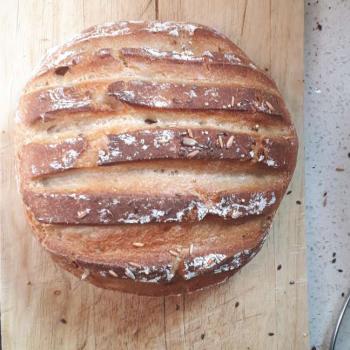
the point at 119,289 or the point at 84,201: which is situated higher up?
the point at 84,201

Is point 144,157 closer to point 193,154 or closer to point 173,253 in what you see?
point 193,154

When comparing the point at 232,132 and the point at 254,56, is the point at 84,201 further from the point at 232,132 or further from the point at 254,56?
the point at 254,56

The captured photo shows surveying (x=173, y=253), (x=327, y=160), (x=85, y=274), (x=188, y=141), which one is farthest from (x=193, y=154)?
(x=327, y=160)

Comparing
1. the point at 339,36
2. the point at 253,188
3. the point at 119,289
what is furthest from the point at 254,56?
the point at 119,289

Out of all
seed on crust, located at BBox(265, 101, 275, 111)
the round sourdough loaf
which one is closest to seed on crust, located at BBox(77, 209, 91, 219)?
the round sourdough loaf

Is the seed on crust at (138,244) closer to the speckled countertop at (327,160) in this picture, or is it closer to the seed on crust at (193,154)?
the seed on crust at (193,154)

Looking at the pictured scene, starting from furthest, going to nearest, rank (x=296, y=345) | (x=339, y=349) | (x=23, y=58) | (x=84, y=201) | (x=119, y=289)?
(x=339, y=349), (x=296, y=345), (x=23, y=58), (x=119, y=289), (x=84, y=201)

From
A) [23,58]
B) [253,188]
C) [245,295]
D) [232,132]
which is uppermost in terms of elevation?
[23,58]

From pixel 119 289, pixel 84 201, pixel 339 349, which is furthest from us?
pixel 339 349

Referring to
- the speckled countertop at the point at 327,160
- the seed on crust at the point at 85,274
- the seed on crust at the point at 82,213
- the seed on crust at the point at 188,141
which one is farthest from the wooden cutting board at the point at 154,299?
the seed on crust at the point at 188,141
